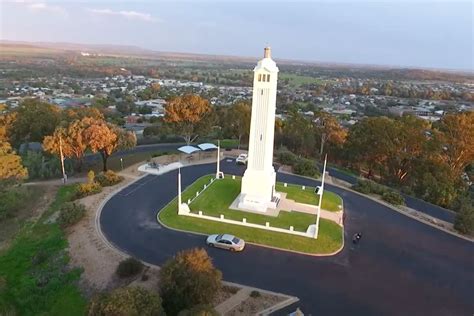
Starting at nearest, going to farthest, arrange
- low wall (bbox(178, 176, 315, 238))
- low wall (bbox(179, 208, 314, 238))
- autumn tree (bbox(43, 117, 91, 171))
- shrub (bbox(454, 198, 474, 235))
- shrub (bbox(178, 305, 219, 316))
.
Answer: shrub (bbox(178, 305, 219, 316)) → low wall (bbox(179, 208, 314, 238)) → low wall (bbox(178, 176, 315, 238)) → shrub (bbox(454, 198, 474, 235)) → autumn tree (bbox(43, 117, 91, 171))

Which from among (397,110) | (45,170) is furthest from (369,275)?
(397,110)

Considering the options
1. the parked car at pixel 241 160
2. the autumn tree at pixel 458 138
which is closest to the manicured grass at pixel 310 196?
the parked car at pixel 241 160

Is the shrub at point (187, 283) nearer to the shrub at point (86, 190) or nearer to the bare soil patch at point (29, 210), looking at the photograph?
the bare soil patch at point (29, 210)

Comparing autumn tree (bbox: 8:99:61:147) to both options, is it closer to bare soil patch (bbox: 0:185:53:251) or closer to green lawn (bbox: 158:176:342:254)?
bare soil patch (bbox: 0:185:53:251)

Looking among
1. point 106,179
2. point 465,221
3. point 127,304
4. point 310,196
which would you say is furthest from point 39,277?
point 465,221

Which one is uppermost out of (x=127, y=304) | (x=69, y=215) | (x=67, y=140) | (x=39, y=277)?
(x=67, y=140)

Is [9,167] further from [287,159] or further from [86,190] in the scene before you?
[287,159]

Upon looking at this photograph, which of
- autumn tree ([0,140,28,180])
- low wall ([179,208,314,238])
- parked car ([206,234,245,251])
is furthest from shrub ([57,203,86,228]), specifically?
parked car ([206,234,245,251])
